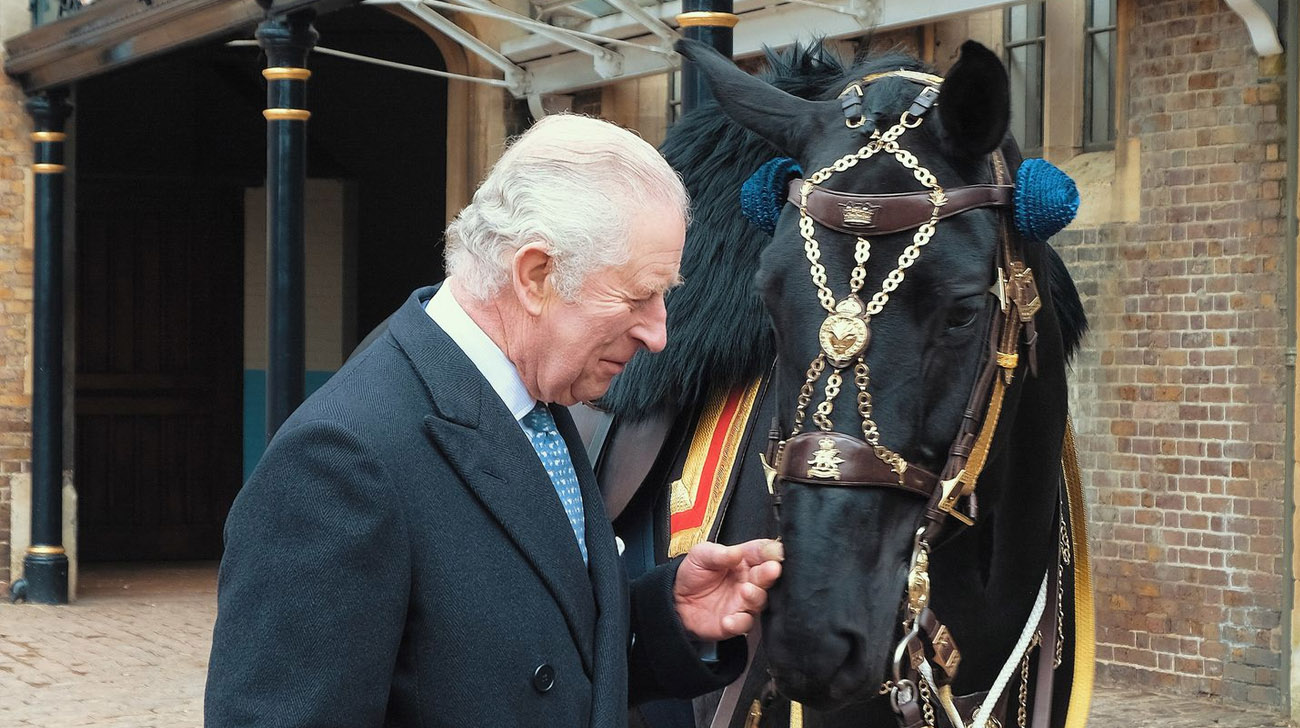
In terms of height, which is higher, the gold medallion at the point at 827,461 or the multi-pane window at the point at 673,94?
the multi-pane window at the point at 673,94

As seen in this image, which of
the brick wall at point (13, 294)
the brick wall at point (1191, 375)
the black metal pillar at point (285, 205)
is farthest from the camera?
the brick wall at point (13, 294)

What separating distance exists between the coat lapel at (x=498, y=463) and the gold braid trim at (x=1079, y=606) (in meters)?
1.43

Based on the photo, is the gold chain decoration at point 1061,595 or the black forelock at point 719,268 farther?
the black forelock at point 719,268

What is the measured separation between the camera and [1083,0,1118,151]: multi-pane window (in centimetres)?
808

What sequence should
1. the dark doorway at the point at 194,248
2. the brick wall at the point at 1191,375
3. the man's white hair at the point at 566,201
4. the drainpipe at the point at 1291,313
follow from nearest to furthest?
the man's white hair at the point at 566,201, the drainpipe at the point at 1291,313, the brick wall at the point at 1191,375, the dark doorway at the point at 194,248

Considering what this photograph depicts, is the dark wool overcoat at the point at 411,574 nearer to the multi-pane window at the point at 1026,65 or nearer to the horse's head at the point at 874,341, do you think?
the horse's head at the point at 874,341

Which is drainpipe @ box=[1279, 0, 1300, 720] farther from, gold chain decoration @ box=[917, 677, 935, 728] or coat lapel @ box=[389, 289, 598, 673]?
coat lapel @ box=[389, 289, 598, 673]

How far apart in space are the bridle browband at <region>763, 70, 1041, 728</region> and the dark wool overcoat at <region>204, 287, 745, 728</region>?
50 cm

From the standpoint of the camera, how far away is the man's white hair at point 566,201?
1965 mm

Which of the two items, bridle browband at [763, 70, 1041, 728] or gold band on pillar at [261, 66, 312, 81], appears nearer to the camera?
bridle browband at [763, 70, 1041, 728]

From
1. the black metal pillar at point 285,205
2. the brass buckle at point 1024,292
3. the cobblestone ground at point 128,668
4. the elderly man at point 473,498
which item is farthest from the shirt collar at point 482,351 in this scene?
the black metal pillar at point 285,205

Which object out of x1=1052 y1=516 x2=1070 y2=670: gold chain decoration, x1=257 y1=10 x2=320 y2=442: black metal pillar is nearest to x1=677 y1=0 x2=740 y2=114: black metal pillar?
x1=1052 y1=516 x2=1070 y2=670: gold chain decoration

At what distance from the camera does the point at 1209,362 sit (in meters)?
7.54

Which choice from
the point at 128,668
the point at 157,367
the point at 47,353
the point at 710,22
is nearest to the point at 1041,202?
the point at 710,22
